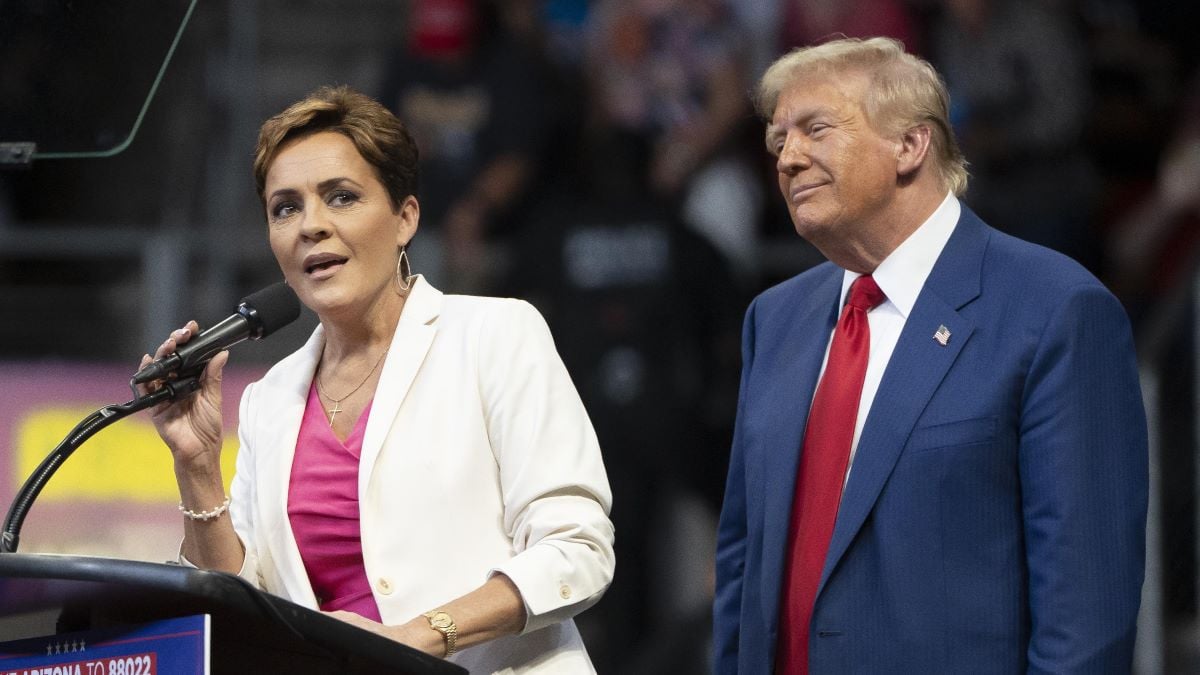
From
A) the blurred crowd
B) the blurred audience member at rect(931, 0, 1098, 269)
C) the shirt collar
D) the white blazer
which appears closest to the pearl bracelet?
the white blazer

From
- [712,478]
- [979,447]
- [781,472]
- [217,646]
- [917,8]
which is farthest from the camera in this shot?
[917,8]

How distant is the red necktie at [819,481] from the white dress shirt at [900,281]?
0.02 meters

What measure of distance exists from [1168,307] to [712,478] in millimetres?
1709

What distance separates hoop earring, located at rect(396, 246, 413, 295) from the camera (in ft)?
10.3

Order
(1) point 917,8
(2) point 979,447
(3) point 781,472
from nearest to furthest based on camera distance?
1. (2) point 979,447
2. (3) point 781,472
3. (1) point 917,8

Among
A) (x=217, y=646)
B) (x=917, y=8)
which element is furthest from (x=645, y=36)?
(x=217, y=646)

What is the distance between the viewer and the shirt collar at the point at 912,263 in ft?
10.2

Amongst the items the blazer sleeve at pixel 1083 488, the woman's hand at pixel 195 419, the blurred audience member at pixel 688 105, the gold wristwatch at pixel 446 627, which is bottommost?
the blazer sleeve at pixel 1083 488

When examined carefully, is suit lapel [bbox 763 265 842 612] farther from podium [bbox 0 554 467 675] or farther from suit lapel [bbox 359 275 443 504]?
podium [bbox 0 554 467 675]

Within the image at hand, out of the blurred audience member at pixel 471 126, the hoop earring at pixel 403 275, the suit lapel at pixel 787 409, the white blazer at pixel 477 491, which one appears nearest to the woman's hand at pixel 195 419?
the white blazer at pixel 477 491

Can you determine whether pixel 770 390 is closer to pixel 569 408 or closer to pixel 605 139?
pixel 569 408

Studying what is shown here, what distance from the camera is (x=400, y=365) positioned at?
3.01m

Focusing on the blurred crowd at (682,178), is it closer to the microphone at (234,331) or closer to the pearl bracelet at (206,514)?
the pearl bracelet at (206,514)

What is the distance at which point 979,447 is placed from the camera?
9.39 ft
